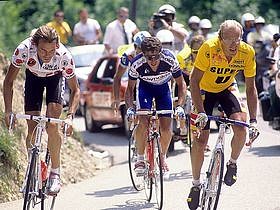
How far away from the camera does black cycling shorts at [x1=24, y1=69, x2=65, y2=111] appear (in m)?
10.2

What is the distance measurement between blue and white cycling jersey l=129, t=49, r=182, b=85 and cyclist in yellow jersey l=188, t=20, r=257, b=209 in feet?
4.32

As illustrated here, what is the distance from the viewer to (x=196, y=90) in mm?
9633

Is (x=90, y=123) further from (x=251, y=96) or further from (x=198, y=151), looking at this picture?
(x=251, y=96)

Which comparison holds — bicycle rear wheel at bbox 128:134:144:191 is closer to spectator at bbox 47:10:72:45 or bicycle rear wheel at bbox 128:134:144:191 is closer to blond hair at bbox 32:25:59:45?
blond hair at bbox 32:25:59:45

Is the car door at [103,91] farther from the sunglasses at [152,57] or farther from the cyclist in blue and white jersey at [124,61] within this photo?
the sunglasses at [152,57]

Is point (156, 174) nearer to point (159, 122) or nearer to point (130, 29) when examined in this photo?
point (159, 122)

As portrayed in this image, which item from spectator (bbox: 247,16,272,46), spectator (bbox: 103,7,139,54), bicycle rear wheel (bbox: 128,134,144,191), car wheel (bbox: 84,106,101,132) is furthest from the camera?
spectator (bbox: 103,7,139,54)

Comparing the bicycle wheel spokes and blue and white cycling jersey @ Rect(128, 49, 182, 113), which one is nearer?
the bicycle wheel spokes

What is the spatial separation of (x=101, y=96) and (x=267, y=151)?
4456mm

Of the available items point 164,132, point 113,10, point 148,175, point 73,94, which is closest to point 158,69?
point 164,132

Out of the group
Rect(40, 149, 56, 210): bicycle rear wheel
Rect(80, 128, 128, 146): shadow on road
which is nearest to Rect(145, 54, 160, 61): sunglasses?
Rect(40, 149, 56, 210): bicycle rear wheel

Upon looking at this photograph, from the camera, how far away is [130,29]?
22469 millimetres

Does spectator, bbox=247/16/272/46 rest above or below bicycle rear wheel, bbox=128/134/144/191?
above

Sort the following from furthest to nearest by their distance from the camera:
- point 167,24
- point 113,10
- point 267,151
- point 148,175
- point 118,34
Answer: point 113,10 → point 118,34 → point 167,24 → point 267,151 → point 148,175
